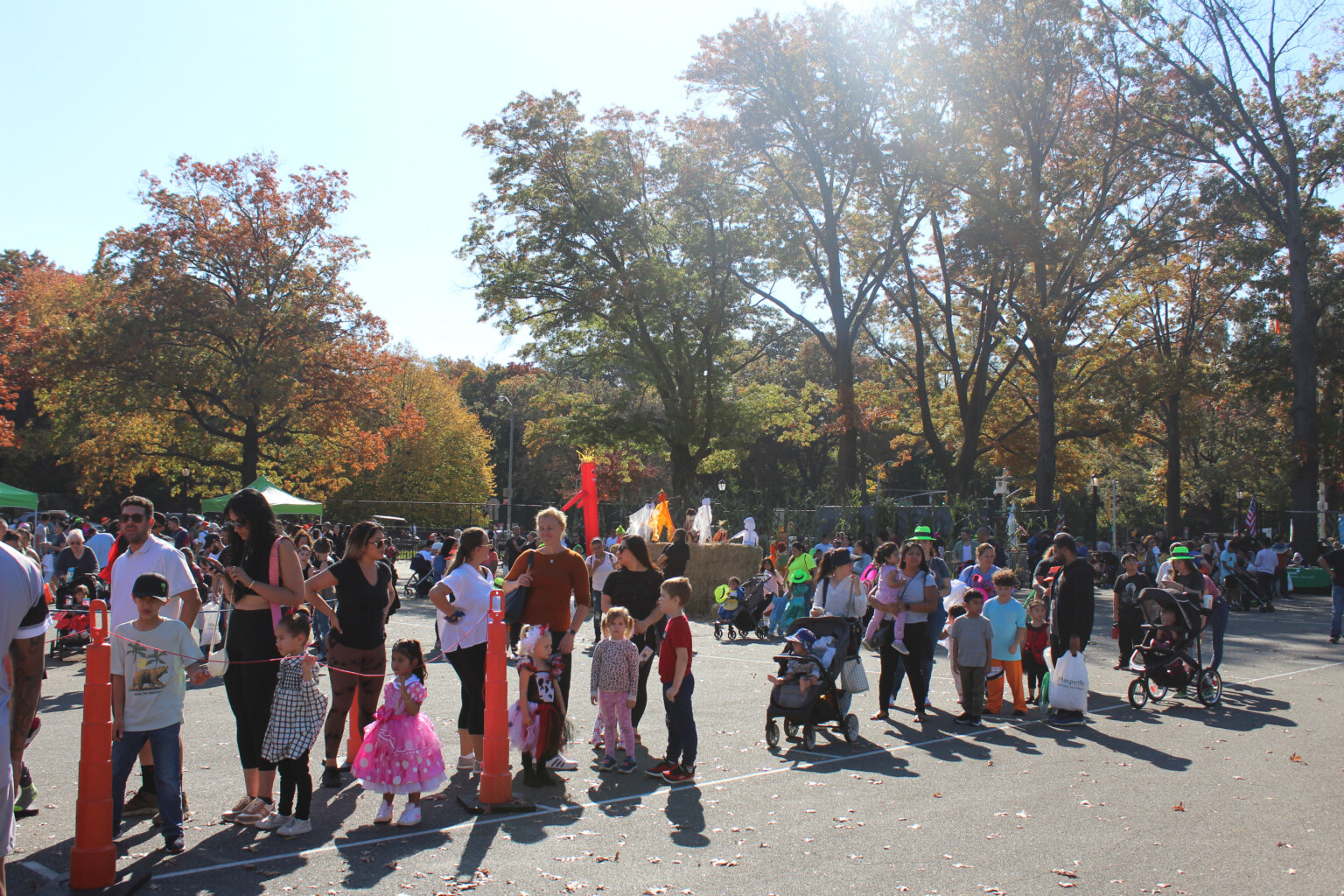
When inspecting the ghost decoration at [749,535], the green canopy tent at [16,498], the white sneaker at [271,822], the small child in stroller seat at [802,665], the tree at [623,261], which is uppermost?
the tree at [623,261]

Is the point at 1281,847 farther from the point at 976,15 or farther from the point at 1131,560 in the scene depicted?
the point at 976,15

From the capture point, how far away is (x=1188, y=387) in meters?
32.5

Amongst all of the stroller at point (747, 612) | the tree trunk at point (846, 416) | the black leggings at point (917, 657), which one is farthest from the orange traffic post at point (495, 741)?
the tree trunk at point (846, 416)

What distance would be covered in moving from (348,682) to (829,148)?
2554 centimetres

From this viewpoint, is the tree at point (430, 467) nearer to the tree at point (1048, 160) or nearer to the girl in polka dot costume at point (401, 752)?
the tree at point (1048, 160)

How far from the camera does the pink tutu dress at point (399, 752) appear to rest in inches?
224

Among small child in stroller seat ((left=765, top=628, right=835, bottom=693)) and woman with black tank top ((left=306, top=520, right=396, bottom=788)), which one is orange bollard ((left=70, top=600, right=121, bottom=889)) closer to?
woman with black tank top ((left=306, top=520, right=396, bottom=788))

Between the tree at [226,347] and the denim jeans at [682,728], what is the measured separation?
89.7ft

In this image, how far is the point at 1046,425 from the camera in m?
29.1

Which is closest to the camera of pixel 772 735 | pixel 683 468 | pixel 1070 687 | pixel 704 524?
pixel 772 735

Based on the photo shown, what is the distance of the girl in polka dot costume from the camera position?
5.68 meters

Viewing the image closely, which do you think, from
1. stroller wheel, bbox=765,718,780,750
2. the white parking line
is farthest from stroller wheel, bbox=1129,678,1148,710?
stroller wheel, bbox=765,718,780,750

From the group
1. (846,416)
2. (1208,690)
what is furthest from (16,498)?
(1208,690)

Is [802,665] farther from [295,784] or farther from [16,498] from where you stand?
[16,498]
